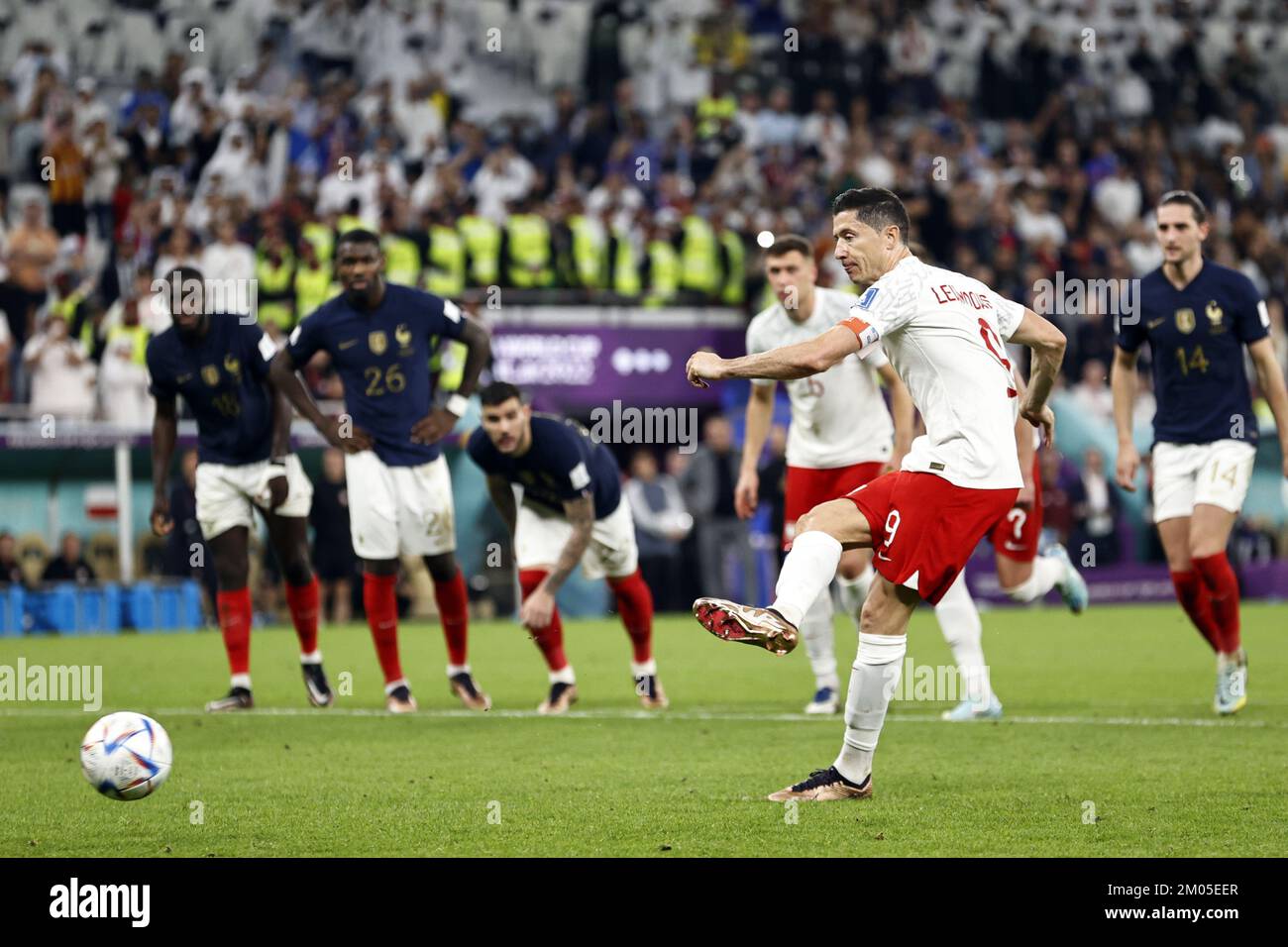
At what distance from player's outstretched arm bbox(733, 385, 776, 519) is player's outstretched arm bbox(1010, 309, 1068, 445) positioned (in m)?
2.77

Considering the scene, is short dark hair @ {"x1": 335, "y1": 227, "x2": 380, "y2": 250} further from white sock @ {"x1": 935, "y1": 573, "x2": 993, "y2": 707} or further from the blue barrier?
the blue barrier

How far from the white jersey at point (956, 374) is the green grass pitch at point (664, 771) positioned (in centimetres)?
125

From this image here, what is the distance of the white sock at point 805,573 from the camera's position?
6527mm

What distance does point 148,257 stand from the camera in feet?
65.7

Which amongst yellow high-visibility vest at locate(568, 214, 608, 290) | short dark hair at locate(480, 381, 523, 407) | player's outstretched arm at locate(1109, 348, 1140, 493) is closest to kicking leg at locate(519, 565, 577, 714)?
short dark hair at locate(480, 381, 523, 407)

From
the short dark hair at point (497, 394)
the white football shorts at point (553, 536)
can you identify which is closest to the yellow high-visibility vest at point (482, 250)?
the white football shorts at point (553, 536)

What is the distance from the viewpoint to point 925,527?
22.7 ft

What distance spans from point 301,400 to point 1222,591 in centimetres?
519

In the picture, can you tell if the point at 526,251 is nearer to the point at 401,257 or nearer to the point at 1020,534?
the point at 401,257

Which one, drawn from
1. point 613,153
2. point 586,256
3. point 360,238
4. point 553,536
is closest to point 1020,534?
point 553,536

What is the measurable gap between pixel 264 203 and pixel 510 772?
49.0ft

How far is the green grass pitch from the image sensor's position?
6191mm
